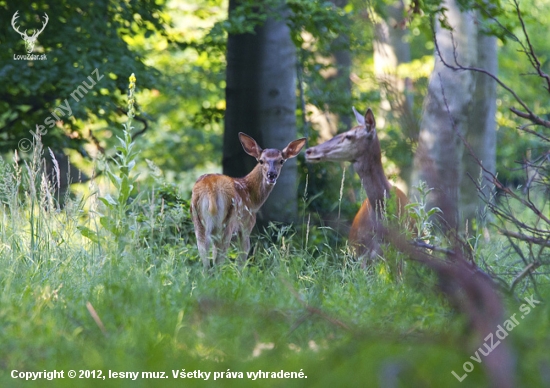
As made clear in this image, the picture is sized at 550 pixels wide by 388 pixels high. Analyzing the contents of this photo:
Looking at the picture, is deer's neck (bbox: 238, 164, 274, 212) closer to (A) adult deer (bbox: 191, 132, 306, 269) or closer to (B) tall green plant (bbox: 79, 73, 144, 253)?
(A) adult deer (bbox: 191, 132, 306, 269)

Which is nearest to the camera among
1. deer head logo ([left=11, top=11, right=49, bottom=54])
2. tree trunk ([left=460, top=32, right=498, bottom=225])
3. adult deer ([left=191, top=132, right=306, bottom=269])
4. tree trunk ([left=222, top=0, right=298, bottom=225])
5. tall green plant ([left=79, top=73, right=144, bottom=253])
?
tall green plant ([left=79, top=73, right=144, bottom=253])

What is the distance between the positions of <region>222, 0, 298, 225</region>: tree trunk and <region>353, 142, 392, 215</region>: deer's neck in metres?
1.42

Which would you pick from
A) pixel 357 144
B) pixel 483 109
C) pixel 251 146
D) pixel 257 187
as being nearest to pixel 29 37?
pixel 251 146

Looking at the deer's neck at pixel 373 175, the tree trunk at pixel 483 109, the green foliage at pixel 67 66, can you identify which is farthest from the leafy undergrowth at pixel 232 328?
the tree trunk at pixel 483 109

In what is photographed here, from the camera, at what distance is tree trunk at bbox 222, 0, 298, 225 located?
9.58 meters

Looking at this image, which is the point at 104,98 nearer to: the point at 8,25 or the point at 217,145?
the point at 8,25

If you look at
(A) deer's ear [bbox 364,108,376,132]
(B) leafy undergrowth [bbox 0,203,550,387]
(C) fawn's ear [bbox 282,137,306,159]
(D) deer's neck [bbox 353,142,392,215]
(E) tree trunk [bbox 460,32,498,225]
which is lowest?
(B) leafy undergrowth [bbox 0,203,550,387]

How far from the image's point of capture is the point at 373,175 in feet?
27.4

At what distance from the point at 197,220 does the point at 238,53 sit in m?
2.89

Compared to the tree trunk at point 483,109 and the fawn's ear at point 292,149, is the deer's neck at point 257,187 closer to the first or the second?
the fawn's ear at point 292,149

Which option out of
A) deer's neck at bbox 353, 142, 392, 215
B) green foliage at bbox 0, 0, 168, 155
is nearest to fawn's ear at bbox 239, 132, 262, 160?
deer's neck at bbox 353, 142, 392, 215

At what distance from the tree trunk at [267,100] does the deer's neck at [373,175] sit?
1421 millimetres

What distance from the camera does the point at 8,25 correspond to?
32.9 feet

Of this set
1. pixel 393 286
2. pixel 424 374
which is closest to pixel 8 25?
pixel 393 286
